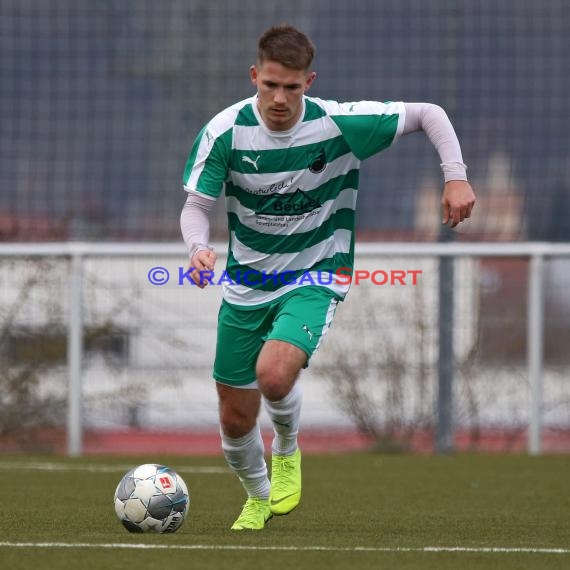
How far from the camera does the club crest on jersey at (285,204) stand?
627 centimetres

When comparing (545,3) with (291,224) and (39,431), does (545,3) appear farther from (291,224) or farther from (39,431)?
(291,224)

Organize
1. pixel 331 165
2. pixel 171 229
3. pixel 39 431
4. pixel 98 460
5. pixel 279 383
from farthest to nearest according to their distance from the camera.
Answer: pixel 171 229 < pixel 39 431 < pixel 98 460 < pixel 331 165 < pixel 279 383

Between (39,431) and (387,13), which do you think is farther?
(387,13)

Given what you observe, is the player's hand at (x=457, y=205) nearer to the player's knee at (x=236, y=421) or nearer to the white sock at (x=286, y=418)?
the white sock at (x=286, y=418)

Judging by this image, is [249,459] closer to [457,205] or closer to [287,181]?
[287,181]

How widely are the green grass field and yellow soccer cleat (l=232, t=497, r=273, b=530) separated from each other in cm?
8

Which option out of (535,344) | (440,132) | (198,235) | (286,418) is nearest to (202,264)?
(198,235)

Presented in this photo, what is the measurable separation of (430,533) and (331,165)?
65.4 inches

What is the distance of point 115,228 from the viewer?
13.7m

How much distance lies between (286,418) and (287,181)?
1.03m

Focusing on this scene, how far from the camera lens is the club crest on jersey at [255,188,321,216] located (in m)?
6.27

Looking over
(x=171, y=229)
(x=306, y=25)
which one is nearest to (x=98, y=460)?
(x=171, y=229)

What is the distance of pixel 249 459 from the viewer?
21.4ft

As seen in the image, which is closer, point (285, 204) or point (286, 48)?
point (286, 48)
